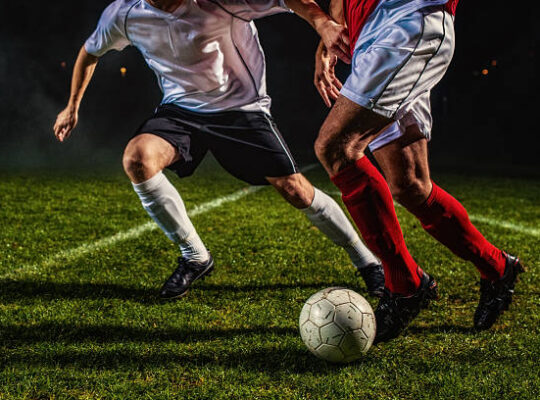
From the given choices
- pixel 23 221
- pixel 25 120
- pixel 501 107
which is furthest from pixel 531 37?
pixel 23 221

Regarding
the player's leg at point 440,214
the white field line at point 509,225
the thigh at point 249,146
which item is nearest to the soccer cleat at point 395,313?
the player's leg at point 440,214

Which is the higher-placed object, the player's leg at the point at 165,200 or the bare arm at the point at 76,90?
the bare arm at the point at 76,90

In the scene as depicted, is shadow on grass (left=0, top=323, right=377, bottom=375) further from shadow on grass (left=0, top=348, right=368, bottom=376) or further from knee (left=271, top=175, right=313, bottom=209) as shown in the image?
knee (left=271, top=175, right=313, bottom=209)

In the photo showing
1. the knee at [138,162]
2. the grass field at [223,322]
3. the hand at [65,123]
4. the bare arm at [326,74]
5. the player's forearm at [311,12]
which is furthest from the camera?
the hand at [65,123]

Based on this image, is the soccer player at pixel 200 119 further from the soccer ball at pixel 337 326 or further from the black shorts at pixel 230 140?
the soccer ball at pixel 337 326

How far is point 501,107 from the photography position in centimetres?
2753

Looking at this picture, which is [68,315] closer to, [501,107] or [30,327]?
[30,327]

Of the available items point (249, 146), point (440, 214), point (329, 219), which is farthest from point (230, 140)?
point (440, 214)

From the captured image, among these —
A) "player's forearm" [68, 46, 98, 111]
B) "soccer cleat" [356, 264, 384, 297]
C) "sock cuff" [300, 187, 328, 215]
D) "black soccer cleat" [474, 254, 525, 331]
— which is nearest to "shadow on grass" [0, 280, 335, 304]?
"soccer cleat" [356, 264, 384, 297]

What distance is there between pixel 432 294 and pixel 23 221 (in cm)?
361

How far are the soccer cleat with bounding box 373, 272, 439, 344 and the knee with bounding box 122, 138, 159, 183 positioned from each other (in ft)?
4.42

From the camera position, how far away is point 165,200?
10.3ft

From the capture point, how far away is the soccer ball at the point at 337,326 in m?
2.17

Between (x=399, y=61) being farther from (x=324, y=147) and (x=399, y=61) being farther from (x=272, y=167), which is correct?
(x=272, y=167)
